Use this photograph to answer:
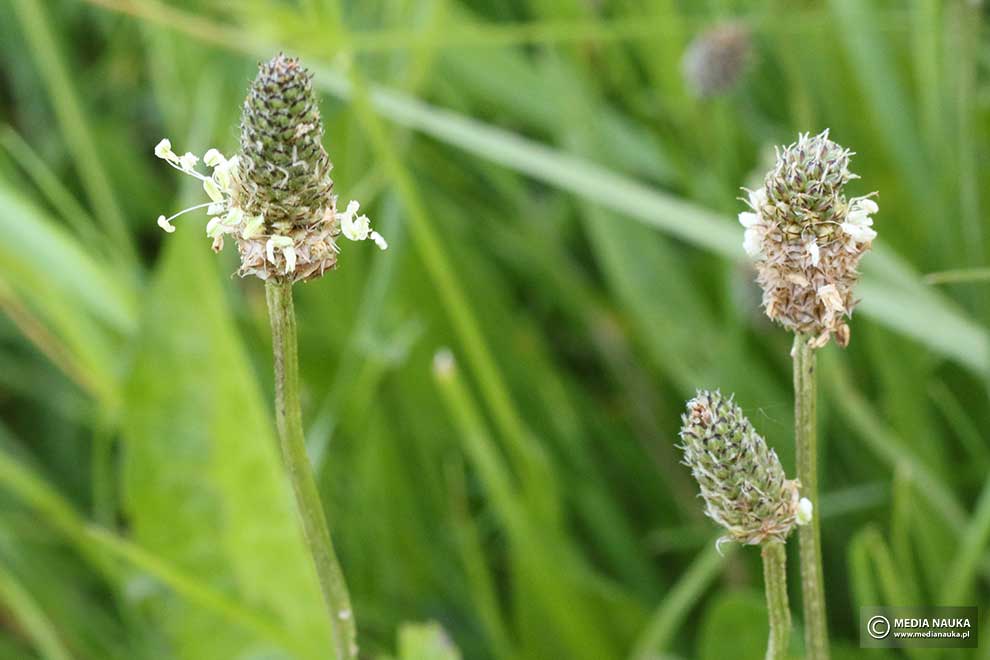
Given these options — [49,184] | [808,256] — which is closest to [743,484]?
[808,256]

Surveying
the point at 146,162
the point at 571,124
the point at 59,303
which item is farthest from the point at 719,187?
the point at 146,162

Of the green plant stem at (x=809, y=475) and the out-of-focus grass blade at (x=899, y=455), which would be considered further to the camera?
the out-of-focus grass blade at (x=899, y=455)

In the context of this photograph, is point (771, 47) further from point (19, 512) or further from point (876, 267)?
point (19, 512)

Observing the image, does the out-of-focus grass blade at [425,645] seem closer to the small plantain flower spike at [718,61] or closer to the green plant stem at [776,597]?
the green plant stem at [776,597]

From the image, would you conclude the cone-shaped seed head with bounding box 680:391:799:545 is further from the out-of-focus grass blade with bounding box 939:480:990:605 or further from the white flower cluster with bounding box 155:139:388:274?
the out-of-focus grass blade with bounding box 939:480:990:605

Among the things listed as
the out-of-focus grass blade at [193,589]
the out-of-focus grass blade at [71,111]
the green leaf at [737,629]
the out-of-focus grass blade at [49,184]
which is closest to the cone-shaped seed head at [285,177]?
the out-of-focus grass blade at [193,589]

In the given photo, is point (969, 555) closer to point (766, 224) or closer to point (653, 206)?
point (653, 206)
